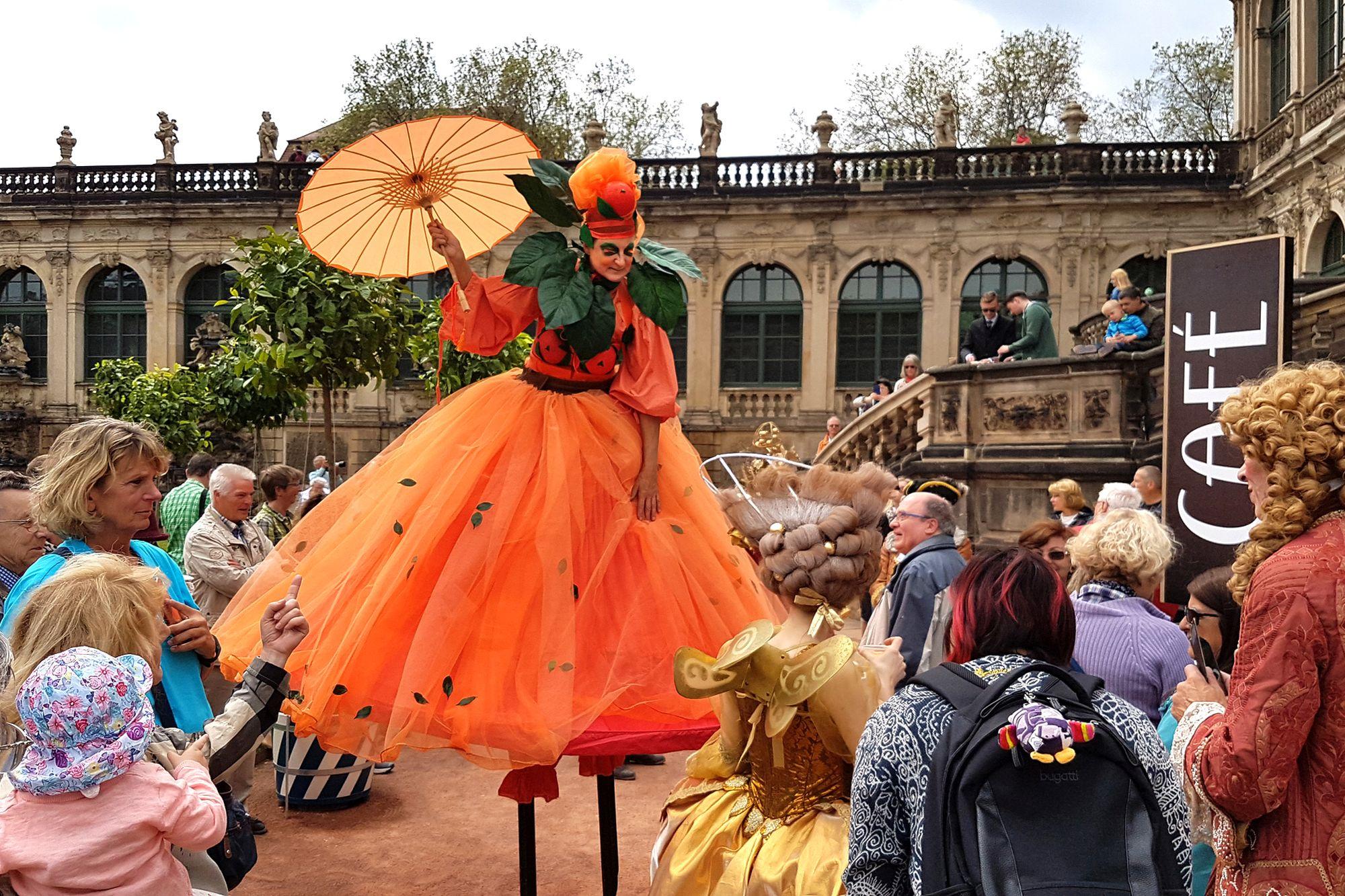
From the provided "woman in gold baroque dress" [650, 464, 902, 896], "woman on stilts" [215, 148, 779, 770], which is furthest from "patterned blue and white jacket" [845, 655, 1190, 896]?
"woman on stilts" [215, 148, 779, 770]

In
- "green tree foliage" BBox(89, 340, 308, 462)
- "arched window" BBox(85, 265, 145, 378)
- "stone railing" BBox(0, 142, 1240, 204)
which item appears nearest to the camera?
"green tree foliage" BBox(89, 340, 308, 462)

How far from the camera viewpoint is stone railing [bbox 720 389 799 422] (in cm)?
2591

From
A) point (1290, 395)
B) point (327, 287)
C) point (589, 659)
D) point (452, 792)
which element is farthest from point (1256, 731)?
point (327, 287)

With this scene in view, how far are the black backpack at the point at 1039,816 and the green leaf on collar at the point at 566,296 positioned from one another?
220 cm

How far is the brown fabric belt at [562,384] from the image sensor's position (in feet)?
13.2

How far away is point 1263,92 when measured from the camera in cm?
2234

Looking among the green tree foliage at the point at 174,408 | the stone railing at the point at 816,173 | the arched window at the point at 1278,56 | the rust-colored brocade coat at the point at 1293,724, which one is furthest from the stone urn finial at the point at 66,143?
the rust-colored brocade coat at the point at 1293,724

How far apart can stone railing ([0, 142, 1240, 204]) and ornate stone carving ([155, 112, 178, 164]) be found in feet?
1.75

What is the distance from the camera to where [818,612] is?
2875mm

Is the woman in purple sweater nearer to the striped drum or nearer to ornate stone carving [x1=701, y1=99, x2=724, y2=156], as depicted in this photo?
the striped drum

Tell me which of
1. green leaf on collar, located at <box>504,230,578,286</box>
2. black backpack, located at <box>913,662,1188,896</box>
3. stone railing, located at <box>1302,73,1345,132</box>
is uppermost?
stone railing, located at <box>1302,73,1345,132</box>

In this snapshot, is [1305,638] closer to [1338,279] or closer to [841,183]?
[1338,279]

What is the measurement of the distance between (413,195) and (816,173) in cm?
2217

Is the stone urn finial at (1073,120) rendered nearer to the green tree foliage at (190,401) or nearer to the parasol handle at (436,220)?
the green tree foliage at (190,401)
